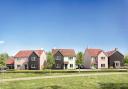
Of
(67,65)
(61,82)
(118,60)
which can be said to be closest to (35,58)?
(67,65)

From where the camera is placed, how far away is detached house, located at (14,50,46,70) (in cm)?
9975

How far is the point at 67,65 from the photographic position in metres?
102

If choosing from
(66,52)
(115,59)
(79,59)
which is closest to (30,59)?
(66,52)

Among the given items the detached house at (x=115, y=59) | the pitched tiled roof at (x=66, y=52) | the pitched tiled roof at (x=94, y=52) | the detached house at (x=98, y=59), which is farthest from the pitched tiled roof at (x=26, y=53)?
the detached house at (x=115, y=59)

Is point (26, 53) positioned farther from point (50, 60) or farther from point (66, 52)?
point (66, 52)

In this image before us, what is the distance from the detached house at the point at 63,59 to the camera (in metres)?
101

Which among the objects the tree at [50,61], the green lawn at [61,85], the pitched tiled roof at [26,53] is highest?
the pitched tiled roof at [26,53]

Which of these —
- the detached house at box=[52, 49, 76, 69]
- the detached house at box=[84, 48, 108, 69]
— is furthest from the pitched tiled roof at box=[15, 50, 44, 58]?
the detached house at box=[84, 48, 108, 69]

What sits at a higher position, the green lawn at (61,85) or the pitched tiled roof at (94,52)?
the pitched tiled roof at (94,52)

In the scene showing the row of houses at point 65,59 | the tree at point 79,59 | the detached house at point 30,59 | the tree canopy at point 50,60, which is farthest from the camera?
the tree at point 79,59

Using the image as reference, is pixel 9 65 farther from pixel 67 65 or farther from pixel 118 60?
pixel 118 60

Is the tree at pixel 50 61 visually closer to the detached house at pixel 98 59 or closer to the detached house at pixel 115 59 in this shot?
the detached house at pixel 98 59

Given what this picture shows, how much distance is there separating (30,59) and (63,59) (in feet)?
39.5

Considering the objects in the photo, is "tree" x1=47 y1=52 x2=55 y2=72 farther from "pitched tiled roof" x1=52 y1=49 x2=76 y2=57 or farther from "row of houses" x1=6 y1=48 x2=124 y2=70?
"pitched tiled roof" x1=52 y1=49 x2=76 y2=57
